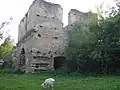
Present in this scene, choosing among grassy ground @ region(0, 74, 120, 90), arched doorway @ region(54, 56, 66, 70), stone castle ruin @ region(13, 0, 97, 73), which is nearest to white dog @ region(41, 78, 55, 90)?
grassy ground @ region(0, 74, 120, 90)

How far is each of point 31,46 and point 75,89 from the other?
63.6 ft

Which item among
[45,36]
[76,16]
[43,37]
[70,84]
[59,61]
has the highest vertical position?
[76,16]

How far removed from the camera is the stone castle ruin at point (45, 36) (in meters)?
32.6

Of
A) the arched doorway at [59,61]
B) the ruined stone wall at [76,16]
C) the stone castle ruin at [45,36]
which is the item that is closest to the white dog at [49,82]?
the stone castle ruin at [45,36]

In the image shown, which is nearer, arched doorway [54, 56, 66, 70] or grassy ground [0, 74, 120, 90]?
grassy ground [0, 74, 120, 90]

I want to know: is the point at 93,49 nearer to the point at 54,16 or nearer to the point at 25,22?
the point at 54,16

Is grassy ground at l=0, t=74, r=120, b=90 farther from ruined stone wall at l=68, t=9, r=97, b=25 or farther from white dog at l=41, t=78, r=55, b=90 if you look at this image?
ruined stone wall at l=68, t=9, r=97, b=25

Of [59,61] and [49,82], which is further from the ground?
[59,61]

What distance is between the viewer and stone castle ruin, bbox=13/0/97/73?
107ft

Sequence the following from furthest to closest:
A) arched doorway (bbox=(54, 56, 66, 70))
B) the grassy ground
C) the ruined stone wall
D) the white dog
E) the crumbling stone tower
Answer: arched doorway (bbox=(54, 56, 66, 70))
the ruined stone wall
the crumbling stone tower
the grassy ground
the white dog

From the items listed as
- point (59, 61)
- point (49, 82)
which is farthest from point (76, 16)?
point (49, 82)

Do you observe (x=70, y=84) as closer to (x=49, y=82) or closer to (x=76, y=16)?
(x=49, y=82)

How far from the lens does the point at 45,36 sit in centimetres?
3362

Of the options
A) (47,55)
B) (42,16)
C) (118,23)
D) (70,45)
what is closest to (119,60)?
(118,23)
